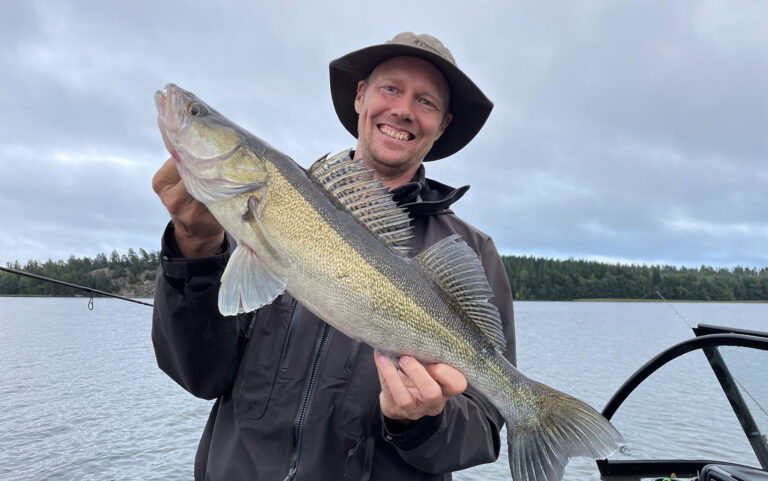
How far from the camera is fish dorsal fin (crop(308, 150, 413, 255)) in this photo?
9.18 feet

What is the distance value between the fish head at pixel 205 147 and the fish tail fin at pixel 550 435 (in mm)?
1961

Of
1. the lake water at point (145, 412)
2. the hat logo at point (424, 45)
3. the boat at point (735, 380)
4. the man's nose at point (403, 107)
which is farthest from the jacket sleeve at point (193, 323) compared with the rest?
the lake water at point (145, 412)

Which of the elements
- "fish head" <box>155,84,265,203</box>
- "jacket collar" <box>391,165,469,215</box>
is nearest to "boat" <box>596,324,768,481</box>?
"jacket collar" <box>391,165,469,215</box>

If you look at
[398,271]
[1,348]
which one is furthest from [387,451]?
[1,348]

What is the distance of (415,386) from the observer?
98.8 inches

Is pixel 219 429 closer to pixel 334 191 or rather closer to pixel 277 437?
pixel 277 437

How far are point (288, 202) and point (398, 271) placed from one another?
67 cm

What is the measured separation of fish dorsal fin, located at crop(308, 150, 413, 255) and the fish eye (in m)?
0.65

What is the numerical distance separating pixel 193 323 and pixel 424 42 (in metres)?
2.50

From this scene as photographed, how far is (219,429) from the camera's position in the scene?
3047 millimetres

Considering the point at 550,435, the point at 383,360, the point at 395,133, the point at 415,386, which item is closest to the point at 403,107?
the point at 395,133

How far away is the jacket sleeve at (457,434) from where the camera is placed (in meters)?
2.68

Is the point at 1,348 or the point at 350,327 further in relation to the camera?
the point at 1,348

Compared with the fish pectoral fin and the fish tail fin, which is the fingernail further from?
the fish tail fin
